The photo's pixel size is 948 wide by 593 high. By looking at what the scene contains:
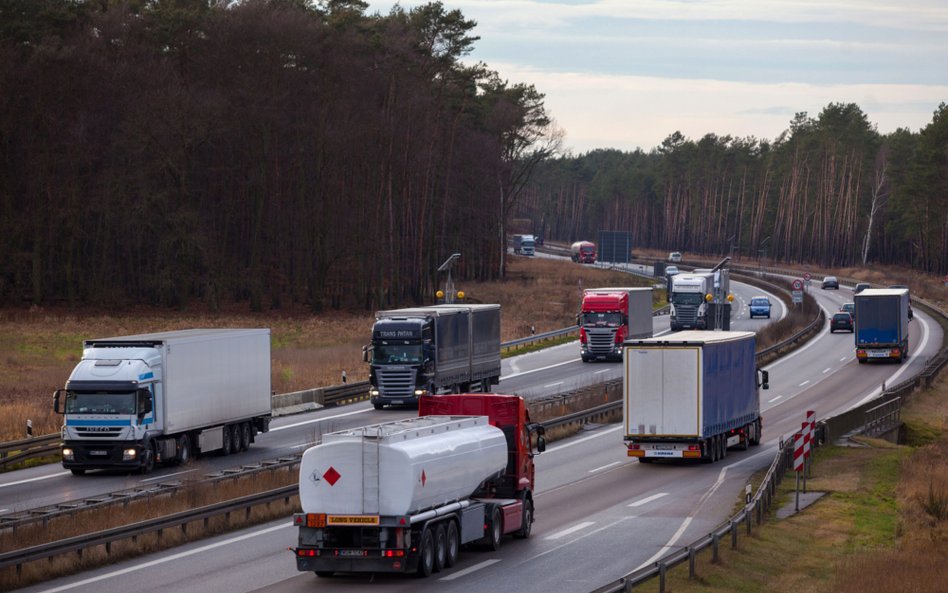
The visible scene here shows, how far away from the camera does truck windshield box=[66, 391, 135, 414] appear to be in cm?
3359

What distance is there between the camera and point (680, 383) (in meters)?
35.6

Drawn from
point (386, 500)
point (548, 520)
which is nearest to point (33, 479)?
point (548, 520)

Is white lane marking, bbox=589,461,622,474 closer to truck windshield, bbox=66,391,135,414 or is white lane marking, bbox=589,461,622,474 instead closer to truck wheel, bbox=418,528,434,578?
truck windshield, bbox=66,391,135,414

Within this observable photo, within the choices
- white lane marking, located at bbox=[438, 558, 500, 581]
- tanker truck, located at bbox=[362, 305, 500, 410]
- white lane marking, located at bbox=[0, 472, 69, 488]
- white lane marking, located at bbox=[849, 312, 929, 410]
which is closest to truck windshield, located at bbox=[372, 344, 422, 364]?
tanker truck, located at bbox=[362, 305, 500, 410]

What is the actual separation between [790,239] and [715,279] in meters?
112

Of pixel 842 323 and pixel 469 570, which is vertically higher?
pixel 469 570

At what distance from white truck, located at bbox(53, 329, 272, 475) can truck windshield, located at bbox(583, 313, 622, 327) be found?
112ft

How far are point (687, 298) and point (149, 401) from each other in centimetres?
5411

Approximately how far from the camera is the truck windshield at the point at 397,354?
49.1 meters

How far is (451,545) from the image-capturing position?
22.0 metres

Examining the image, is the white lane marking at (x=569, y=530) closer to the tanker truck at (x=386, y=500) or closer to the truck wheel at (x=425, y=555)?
the tanker truck at (x=386, y=500)

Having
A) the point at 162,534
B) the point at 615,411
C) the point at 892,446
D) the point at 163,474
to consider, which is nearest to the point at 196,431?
the point at 163,474

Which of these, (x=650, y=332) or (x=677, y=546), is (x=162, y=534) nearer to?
(x=677, y=546)

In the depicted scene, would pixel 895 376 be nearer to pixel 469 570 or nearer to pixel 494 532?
pixel 494 532
